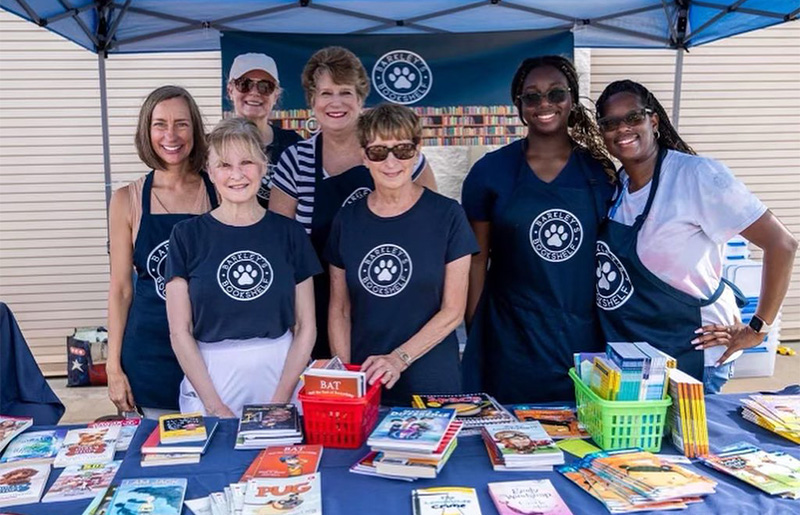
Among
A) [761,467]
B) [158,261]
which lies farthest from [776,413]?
[158,261]

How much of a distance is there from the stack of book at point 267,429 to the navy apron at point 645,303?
3.97ft

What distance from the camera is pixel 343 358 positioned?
241cm

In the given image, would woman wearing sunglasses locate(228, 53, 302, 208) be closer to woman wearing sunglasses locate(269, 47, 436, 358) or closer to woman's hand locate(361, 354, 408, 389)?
woman wearing sunglasses locate(269, 47, 436, 358)

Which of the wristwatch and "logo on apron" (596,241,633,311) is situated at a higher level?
"logo on apron" (596,241,633,311)

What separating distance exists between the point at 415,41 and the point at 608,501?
3.38 meters

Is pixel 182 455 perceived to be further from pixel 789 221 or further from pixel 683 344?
pixel 789 221

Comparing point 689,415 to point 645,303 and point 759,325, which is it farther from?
point 759,325

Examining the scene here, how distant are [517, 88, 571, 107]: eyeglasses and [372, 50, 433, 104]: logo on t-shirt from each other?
1820 millimetres

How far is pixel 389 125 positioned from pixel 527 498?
1247 millimetres

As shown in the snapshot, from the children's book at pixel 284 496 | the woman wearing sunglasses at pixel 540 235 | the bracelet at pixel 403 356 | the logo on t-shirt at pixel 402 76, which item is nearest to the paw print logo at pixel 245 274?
the bracelet at pixel 403 356

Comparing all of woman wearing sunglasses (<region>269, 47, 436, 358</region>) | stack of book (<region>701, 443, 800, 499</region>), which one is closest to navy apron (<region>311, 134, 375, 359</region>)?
woman wearing sunglasses (<region>269, 47, 436, 358</region>)

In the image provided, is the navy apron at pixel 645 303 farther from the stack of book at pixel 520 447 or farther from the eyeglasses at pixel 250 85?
the eyeglasses at pixel 250 85

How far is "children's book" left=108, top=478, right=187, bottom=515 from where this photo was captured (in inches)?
60.6

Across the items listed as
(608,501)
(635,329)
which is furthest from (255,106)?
(608,501)
